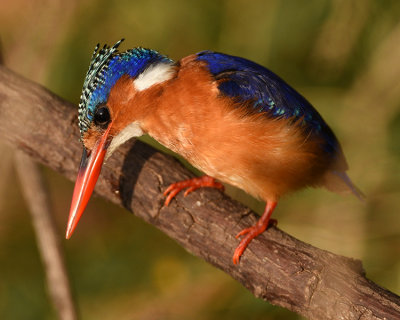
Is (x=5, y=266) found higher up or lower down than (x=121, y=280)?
lower down

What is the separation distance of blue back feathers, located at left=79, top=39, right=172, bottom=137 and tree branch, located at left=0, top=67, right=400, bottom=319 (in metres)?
0.35

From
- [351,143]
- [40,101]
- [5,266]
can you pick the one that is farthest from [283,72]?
[5,266]

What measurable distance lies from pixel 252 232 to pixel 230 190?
3.35ft

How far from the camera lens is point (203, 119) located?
88.5 inches

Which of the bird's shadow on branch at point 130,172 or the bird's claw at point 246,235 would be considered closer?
the bird's claw at point 246,235

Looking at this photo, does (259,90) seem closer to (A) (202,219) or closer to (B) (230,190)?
(A) (202,219)

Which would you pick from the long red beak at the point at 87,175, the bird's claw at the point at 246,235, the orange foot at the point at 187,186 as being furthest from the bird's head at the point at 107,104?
the bird's claw at the point at 246,235

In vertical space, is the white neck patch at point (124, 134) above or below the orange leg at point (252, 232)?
above

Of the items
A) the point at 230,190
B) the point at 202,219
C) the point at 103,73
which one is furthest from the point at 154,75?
the point at 230,190

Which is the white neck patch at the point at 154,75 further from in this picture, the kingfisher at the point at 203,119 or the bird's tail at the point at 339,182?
the bird's tail at the point at 339,182

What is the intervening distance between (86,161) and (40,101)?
1.61 ft

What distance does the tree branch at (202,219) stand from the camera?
195 cm

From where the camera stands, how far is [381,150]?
3.00m

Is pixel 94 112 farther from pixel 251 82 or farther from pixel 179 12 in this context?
pixel 179 12
